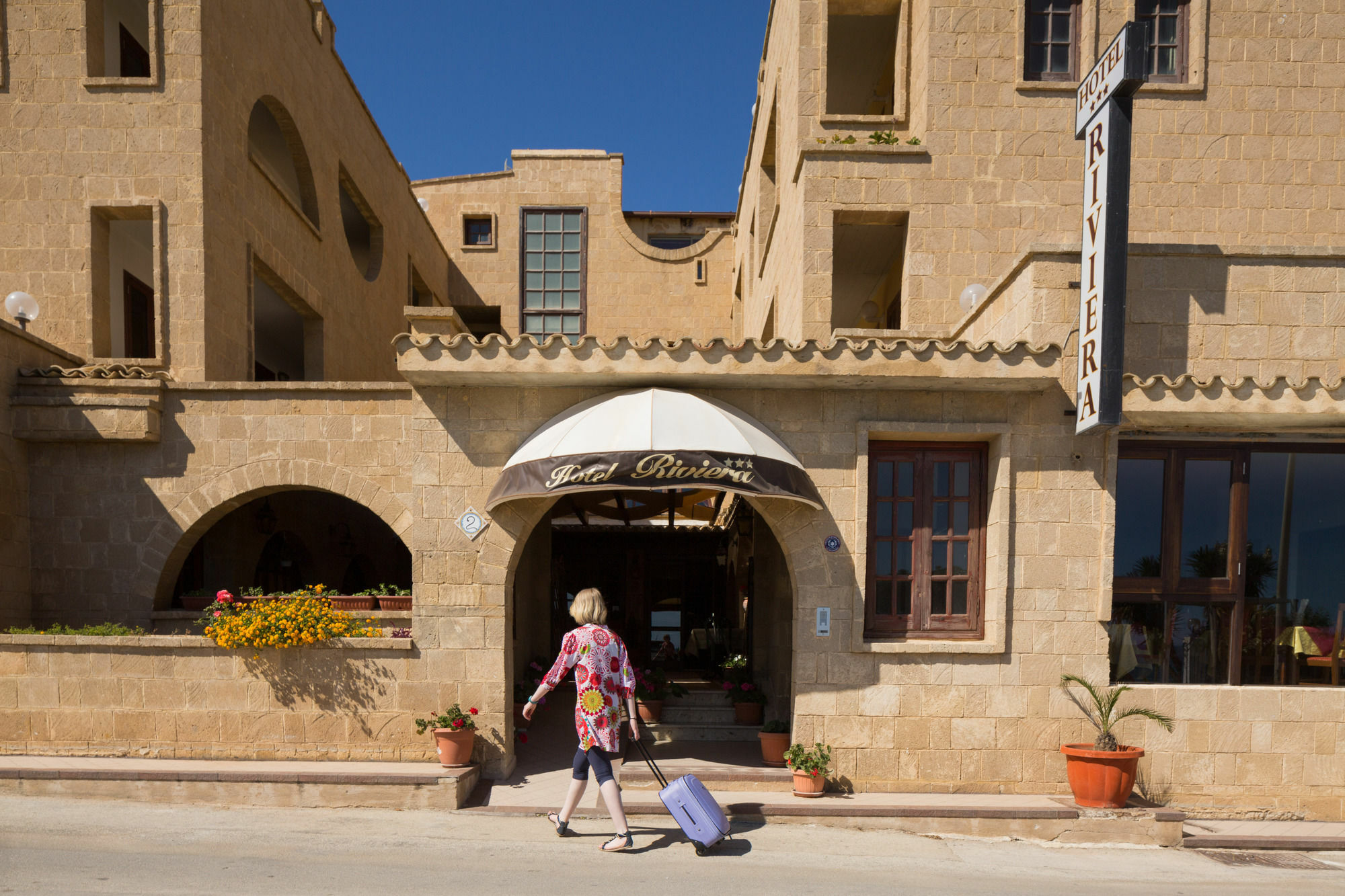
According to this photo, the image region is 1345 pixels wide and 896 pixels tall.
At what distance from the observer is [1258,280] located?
8.33m

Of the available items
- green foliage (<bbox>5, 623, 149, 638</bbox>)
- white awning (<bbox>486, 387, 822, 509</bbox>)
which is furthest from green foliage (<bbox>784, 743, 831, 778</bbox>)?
green foliage (<bbox>5, 623, 149, 638</bbox>)

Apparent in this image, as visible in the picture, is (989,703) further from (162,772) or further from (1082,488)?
(162,772)

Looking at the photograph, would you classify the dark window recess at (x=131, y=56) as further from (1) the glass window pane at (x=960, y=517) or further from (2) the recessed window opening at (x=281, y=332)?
(1) the glass window pane at (x=960, y=517)

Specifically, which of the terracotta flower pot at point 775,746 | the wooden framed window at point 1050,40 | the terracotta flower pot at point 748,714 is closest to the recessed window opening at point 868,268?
the wooden framed window at point 1050,40

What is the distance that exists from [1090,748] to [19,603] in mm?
11789

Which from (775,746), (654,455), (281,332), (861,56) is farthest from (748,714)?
(281,332)

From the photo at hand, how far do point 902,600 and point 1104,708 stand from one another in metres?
2.22

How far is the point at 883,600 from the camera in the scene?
8.24 metres

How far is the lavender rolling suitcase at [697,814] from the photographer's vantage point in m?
6.34

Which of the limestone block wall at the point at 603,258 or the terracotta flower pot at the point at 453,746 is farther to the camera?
the limestone block wall at the point at 603,258

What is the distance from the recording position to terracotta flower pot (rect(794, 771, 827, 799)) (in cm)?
763

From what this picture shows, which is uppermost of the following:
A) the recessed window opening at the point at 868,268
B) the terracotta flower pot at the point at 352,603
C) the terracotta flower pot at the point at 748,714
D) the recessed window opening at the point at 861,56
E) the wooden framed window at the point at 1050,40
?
the recessed window opening at the point at 861,56

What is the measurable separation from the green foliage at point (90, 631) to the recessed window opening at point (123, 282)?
400 cm

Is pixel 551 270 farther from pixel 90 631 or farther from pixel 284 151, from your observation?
pixel 90 631
